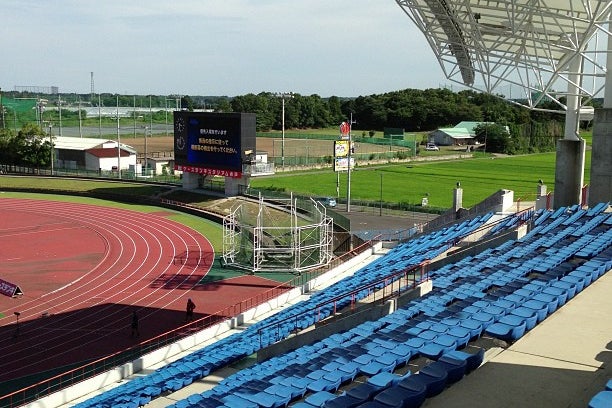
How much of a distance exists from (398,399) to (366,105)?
149 meters

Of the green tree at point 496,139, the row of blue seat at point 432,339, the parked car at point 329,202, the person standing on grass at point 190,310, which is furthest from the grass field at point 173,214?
the green tree at point 496,139

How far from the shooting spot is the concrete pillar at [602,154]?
2342 centimetres

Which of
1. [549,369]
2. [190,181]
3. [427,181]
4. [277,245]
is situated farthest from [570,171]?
[427,181]

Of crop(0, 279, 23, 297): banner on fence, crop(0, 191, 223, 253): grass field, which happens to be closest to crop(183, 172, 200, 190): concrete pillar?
crop(0, 191, 223, 253): grass field

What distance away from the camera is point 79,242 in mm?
38344

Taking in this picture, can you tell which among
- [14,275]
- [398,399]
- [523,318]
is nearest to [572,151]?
[523,318]

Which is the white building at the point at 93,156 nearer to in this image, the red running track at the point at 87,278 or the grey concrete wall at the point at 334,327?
the red running track at the point at 87,278

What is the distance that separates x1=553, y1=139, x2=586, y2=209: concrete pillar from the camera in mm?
27094

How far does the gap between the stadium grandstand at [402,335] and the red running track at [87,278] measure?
4884 mm

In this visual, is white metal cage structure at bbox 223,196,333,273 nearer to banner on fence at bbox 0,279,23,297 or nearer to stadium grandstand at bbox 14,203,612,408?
stadium grandstand at bbox 14,203,612,408

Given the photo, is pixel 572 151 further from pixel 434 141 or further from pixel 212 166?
pixel 434 141

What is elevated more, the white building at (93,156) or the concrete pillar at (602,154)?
the concrete pillar at (602,154)

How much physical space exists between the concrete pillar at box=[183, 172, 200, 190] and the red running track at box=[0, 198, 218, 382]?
6.62m

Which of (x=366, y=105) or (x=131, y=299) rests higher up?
(x=366, y=105)
